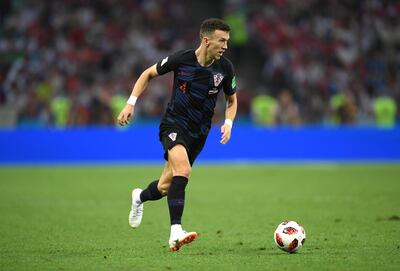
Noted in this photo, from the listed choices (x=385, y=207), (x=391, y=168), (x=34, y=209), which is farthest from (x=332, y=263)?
(x=391, y=168)

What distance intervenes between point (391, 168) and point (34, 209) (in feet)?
34.6

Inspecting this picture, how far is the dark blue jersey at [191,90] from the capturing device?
7891 mm

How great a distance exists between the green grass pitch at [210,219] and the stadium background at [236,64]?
268 centimetres

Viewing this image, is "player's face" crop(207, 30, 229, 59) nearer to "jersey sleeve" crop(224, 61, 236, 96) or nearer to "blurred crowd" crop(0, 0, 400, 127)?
"jersey sleeve" crop(224, 61, 236, 96)

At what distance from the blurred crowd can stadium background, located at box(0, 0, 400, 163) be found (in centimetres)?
3

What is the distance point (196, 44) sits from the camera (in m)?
25.2

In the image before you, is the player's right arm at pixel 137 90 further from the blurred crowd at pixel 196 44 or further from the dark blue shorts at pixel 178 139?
the blurred crowd at pixel 196 44

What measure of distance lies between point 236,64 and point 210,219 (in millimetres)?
15355

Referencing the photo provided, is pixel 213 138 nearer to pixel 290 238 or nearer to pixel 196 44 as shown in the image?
pixel 196 44

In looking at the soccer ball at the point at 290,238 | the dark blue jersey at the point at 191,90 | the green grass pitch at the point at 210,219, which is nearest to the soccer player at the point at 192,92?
the dark blue jersey at the point at 191,90

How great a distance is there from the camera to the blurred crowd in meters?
22.7

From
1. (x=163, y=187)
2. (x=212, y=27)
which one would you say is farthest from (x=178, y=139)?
(x=212, y=27)

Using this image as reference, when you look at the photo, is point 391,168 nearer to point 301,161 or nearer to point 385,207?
point 301,161

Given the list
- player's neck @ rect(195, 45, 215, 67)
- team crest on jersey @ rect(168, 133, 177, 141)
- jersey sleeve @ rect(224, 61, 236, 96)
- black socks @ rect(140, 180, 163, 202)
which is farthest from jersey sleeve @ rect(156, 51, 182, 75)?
black socks @ rect(140, 180, 163, 202)
